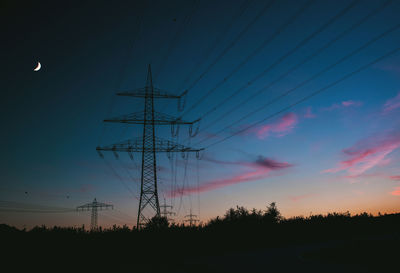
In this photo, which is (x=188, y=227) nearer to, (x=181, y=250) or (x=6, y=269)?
(x=181, y=250)

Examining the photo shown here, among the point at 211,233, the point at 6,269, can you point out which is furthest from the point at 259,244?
the point at 6,269

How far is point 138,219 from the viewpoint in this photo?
28.1 m

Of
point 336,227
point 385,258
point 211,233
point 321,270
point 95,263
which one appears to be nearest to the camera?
point 321,270

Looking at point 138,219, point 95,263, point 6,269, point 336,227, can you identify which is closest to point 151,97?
point 138,219

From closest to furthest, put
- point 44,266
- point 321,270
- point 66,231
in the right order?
point 321,270 < point 44,266 < point 66,231

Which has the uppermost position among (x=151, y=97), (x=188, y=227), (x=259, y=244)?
(x=151, y=97)

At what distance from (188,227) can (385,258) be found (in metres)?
23.2

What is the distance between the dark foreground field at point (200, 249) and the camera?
1767 centimetres

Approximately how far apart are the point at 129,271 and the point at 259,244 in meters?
25.0

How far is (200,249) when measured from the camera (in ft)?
104

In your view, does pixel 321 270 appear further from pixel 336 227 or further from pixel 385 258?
pixel 336 227

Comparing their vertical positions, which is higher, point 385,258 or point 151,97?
point 151,97

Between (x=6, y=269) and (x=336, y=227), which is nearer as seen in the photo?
(x=6, y=269)

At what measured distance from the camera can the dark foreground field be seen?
17.7m
